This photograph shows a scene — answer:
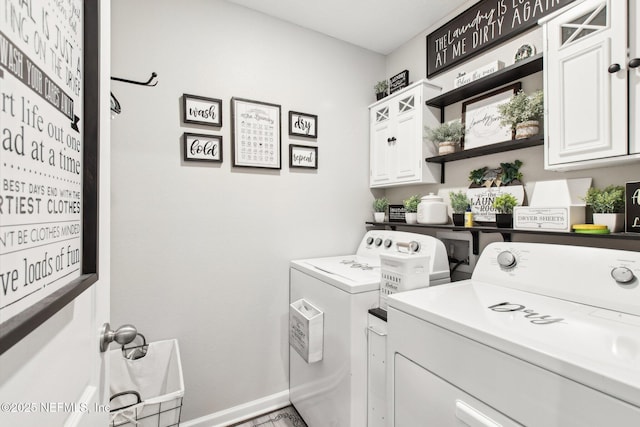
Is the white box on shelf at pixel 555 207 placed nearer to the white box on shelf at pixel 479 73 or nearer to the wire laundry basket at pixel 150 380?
the white box on shelf at pixel 479 73

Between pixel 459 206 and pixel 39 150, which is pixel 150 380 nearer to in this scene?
pixel 39 150

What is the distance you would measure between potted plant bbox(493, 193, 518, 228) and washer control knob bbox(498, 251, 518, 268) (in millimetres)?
243

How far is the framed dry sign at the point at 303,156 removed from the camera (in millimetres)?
2102

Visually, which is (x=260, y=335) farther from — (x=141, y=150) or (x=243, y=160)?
(x=141, y=150)

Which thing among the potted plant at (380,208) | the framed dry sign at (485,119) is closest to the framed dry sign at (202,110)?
the potted plant at (380,208)

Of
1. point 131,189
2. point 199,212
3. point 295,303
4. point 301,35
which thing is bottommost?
point 295,303

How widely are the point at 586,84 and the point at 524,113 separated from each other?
289 millimetres

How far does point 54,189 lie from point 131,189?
136cm

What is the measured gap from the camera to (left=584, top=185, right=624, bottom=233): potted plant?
1.19 meters

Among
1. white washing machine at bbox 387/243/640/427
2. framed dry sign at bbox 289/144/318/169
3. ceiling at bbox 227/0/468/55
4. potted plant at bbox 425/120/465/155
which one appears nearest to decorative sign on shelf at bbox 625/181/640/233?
white washing machine at bbox 387/243/640/427

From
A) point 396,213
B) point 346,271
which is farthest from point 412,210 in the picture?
point 346,271

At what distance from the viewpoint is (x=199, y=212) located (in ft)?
5.96

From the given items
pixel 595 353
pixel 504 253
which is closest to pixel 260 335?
pixel 504 253

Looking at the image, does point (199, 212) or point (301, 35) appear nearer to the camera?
point (199, 212)
